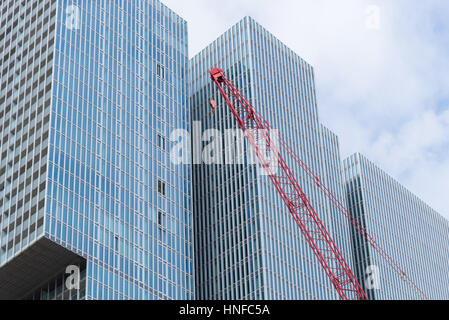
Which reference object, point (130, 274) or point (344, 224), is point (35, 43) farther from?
point (344, 224)

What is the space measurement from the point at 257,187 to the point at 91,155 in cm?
2993

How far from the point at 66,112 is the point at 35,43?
16333 mm

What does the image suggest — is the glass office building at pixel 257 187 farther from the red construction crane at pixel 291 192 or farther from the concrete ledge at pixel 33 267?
the concrete ledge at pixel 33 267

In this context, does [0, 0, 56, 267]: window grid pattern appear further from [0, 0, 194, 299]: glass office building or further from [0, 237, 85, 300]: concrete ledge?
[0, 237, 85, 300]: concrete ledge

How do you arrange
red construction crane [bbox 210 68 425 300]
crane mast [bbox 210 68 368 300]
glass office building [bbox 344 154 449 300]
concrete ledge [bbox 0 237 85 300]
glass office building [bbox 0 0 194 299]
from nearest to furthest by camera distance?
concrete ledge [bbox 0 237 85 300]
glass office building [bbox 0 0 194 299]
crane mast [bbox 210 68 368 300]
red construction crane [bbox 210 68 425 300]
glass office building [bbox 344 154 449 300]

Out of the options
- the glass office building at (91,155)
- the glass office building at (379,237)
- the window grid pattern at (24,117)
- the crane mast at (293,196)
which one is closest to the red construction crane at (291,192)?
the crane mast at (293,196)

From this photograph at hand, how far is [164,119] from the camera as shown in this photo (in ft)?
512

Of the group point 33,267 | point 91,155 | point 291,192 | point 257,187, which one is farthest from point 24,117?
point 291,192

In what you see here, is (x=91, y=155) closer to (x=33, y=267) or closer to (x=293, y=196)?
(x=33, y=267)

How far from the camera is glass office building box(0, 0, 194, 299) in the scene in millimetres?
127375

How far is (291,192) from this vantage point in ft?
521

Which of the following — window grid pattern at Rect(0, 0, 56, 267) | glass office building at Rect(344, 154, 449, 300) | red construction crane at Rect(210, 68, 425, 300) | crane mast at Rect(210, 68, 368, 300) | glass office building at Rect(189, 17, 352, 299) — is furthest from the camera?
glass office building at Rect(344, 154, 449, 300)

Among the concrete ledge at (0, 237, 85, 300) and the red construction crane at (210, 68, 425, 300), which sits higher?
the red construction crane at (210, 68, 425, 300)

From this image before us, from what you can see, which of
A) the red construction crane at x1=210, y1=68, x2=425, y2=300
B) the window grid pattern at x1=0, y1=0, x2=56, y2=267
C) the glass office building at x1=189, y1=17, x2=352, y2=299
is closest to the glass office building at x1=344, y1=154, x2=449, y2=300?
the glass office building at x1=189, y1=17, x2=352, y2=299
